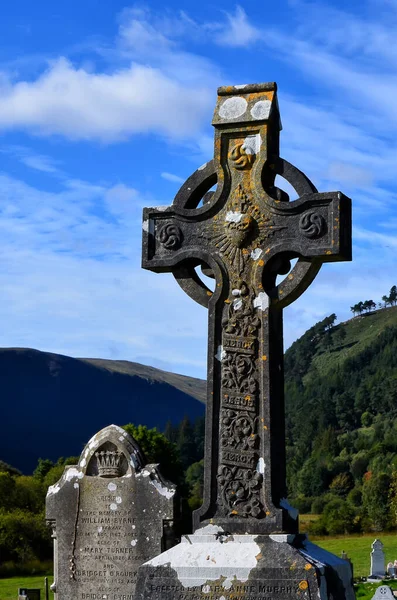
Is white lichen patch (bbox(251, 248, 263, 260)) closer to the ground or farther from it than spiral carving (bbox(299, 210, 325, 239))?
closer to the ground

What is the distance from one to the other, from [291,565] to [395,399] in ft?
456

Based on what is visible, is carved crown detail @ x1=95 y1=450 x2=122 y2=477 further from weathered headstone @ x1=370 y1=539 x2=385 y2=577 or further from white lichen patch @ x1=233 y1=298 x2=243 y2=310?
weathered headstone @ x1=370 y1=539 x2=385 y2=577

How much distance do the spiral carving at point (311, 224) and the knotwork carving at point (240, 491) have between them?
1.73 m

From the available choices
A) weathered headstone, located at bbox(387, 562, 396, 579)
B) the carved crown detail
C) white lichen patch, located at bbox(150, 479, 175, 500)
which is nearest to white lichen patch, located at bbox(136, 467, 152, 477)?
white lichen patch, located at bbox(150, 479, 175, 500)

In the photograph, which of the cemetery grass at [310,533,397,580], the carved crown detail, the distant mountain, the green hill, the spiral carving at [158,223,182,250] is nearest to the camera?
the spiral carving at [158,223,182,250]

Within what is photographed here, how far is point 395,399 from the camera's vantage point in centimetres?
14325

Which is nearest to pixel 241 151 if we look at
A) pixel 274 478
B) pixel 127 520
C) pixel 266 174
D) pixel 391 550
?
pixel 266 174

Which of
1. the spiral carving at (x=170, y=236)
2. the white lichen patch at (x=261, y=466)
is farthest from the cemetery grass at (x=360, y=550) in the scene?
the white lichen patch at (x=261, y=466)

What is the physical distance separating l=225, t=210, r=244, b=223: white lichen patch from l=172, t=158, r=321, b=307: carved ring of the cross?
27cm

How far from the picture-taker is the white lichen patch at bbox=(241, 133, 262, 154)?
8.05 metres

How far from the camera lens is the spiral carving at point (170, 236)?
832cm

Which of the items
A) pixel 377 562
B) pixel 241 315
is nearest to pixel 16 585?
pixel 377 562

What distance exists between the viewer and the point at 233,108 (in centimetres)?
815

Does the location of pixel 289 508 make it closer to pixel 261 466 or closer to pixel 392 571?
pixel 261 466
